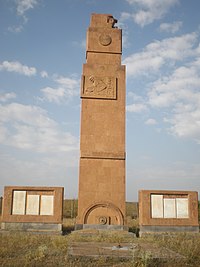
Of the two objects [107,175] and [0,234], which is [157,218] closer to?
[107,175]

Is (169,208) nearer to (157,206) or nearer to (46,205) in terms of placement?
(157,206)

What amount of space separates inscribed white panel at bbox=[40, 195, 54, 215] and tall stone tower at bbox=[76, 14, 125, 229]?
1171 millimetres

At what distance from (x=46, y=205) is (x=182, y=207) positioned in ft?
18.5

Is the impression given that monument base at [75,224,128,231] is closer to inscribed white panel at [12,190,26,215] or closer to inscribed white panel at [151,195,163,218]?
inscribed white panel at [151,195,163,218]

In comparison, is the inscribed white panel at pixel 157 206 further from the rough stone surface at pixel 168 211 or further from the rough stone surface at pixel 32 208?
the rough stone surface at pixel 32 208

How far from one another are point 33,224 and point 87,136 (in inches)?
166

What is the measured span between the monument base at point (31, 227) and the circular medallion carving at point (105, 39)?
8.34m

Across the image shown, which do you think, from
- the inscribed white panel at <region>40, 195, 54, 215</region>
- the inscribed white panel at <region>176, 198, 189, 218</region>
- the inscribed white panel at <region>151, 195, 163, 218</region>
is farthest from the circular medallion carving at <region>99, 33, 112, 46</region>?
the inscribed white panel at <region>176, 198, 189, 218</region>

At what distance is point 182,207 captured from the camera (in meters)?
13.5

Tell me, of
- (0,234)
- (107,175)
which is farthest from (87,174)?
(0,234)

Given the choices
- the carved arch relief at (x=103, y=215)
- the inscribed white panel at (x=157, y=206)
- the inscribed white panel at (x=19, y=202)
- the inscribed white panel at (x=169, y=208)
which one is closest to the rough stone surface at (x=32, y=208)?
the inscribed white panel at (x=19, y=202)

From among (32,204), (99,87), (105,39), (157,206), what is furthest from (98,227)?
(105,39)

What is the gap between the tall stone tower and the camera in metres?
13.3

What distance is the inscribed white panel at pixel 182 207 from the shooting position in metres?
13.4
